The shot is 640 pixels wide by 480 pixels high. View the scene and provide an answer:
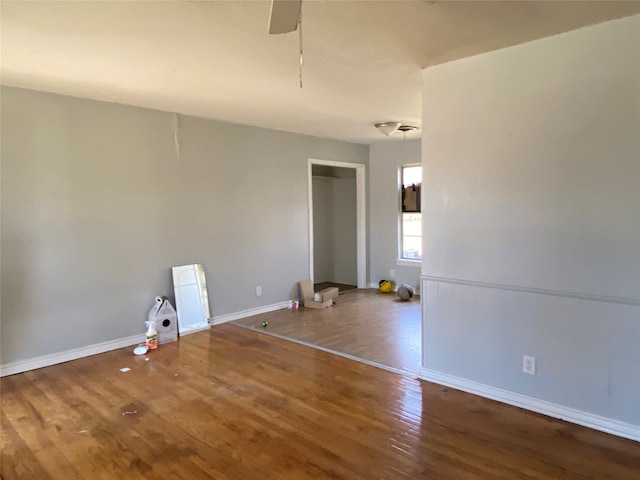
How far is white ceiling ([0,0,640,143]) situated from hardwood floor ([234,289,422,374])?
2.30 m

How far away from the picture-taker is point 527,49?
2.68 m

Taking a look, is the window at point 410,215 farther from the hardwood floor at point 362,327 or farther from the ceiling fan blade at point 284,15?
the ceiling fan blade at point 284,15

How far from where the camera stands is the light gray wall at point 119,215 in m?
3.55

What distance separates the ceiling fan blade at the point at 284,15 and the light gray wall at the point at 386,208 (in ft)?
16.2

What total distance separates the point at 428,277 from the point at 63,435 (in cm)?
259

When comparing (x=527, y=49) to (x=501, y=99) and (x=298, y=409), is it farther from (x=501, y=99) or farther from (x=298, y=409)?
(x=298, y=409)

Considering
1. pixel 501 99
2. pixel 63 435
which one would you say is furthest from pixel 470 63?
pixel 63 435

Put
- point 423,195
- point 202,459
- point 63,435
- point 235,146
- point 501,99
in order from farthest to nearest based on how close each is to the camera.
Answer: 1. point 235,146
2. point 423,195
3. point 501,99
4. point 63,435
5. point 202,459

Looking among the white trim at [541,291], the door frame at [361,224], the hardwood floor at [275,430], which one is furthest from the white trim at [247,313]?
the white trim at [541,291]

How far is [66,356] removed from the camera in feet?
12.5

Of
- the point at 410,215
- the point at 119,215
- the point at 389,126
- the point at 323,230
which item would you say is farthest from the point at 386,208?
the point at 119,215

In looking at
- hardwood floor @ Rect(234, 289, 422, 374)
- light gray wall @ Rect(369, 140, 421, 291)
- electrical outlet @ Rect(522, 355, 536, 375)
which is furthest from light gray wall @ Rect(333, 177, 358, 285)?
electrical outlet @ Rect(522, 355, 536, 375)

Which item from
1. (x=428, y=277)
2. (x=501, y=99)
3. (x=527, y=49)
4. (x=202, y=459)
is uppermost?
(x=527, y=49)

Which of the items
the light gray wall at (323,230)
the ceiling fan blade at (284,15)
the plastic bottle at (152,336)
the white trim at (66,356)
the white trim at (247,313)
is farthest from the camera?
the light gray wall at (323,230)
